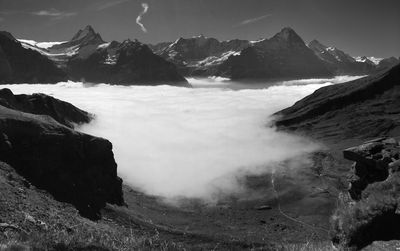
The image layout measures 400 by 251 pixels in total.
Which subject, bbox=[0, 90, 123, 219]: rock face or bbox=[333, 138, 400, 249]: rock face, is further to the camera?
bbox=[0, 90, 123, 219]: rock face

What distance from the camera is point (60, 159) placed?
12375cm

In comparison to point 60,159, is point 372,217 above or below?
above

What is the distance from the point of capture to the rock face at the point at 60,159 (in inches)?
4141

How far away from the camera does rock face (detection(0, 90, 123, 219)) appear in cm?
10519

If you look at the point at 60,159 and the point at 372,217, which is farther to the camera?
the point at 60,159

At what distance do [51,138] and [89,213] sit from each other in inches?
922

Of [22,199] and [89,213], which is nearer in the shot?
[22,199]

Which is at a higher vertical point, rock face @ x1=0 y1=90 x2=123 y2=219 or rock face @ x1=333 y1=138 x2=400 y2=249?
rock face @ x1=333 y1=138 x2=400 y2=249

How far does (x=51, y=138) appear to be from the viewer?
121m

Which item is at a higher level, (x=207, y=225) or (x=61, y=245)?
(x=61, y=245)

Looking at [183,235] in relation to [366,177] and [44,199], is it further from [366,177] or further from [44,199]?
[366,177]

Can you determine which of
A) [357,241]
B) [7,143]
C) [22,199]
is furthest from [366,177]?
[7,143]

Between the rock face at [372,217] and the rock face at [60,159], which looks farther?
the rock face at [60,159]

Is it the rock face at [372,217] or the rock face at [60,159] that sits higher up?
the rock face at [372,217]
